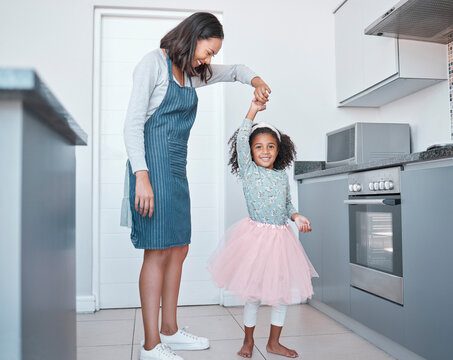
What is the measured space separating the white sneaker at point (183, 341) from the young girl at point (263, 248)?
0.67ft

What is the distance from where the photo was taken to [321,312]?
2.84m

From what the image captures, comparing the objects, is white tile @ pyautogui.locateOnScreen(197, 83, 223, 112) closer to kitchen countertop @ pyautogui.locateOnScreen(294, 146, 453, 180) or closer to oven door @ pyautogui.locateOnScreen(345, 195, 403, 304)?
kitchen countertop @ pyautogui.locateOnScreen(294, 146, 453, 180)

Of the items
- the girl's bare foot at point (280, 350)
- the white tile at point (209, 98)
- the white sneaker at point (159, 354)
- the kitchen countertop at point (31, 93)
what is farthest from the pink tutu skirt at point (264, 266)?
the white tile at point (209, 98)

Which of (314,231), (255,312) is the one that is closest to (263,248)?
(255,312)

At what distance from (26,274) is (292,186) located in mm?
2572

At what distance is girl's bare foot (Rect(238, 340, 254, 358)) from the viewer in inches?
79.4

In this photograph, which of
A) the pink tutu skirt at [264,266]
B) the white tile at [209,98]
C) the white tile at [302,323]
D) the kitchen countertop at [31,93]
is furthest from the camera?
the white tile at [209,98]

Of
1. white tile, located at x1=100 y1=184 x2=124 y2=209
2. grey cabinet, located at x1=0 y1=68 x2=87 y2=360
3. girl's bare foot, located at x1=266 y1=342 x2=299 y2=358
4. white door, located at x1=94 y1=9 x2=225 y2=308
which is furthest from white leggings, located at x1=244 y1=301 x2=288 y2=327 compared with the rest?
white tile, located at x1=100 y1=184 x2=124 y2=209

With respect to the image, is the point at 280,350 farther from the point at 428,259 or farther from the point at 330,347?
the point at 428,259

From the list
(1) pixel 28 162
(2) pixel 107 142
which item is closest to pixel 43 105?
(1) pixel 28 162

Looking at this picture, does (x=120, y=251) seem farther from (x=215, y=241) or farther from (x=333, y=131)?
(x=333, y=131)

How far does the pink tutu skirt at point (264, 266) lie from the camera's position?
190 centimetres

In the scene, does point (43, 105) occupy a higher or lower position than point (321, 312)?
higher

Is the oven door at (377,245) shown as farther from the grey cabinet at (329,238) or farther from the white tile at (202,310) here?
the white tile at (202,310)
